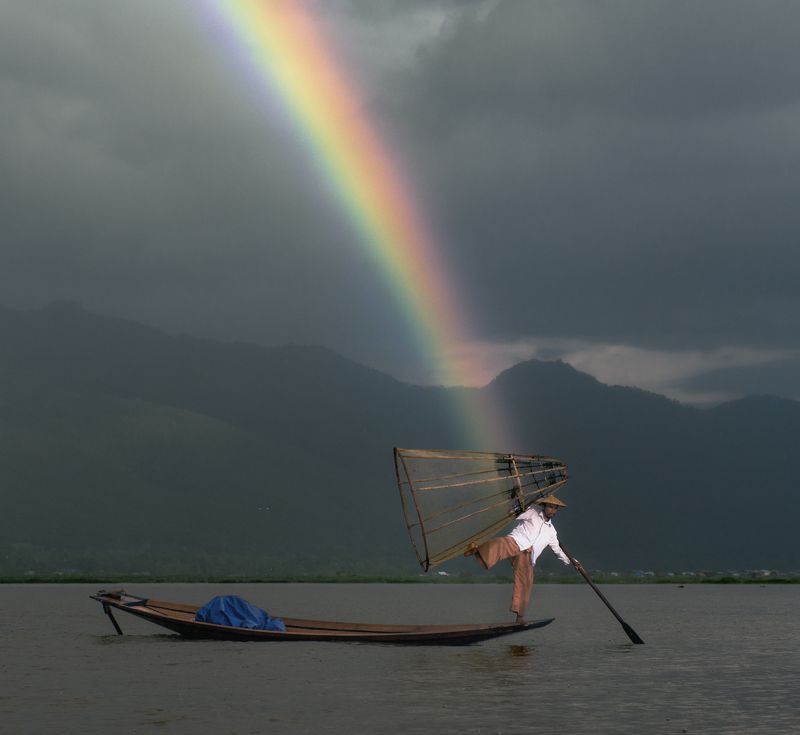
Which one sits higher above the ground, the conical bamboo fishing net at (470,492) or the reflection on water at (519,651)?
the conical bamboo fishing net at (470,492)

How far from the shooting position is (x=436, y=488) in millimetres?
32594

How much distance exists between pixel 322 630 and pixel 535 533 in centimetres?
727

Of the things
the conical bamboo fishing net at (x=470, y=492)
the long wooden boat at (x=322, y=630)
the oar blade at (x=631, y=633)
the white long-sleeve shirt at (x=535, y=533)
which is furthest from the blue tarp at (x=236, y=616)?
the oar blade at (x=631, y=633)

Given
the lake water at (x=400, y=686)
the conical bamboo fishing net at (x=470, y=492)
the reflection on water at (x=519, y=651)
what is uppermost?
the conical bamboo fishing net at (x=470, y=492)

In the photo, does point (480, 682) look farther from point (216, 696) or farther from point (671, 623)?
point (671, 623)

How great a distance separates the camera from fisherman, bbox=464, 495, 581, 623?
32625mm

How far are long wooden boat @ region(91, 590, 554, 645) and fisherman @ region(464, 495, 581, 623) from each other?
0.99 meters

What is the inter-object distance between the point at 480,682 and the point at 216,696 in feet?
17.9

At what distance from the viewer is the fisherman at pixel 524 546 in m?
32.6

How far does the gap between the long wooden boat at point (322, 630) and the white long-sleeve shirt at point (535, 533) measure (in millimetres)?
1807

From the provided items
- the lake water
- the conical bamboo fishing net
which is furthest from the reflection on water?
the conical bamboo fishing net

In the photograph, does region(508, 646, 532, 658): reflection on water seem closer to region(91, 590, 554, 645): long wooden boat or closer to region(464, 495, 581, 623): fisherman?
region(91, 590, 554, 645): long wooden boat

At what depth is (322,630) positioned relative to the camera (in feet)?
119

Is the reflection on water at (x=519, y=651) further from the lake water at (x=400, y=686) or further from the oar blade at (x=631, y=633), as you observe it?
the oar blade at (x=631, y=633)
